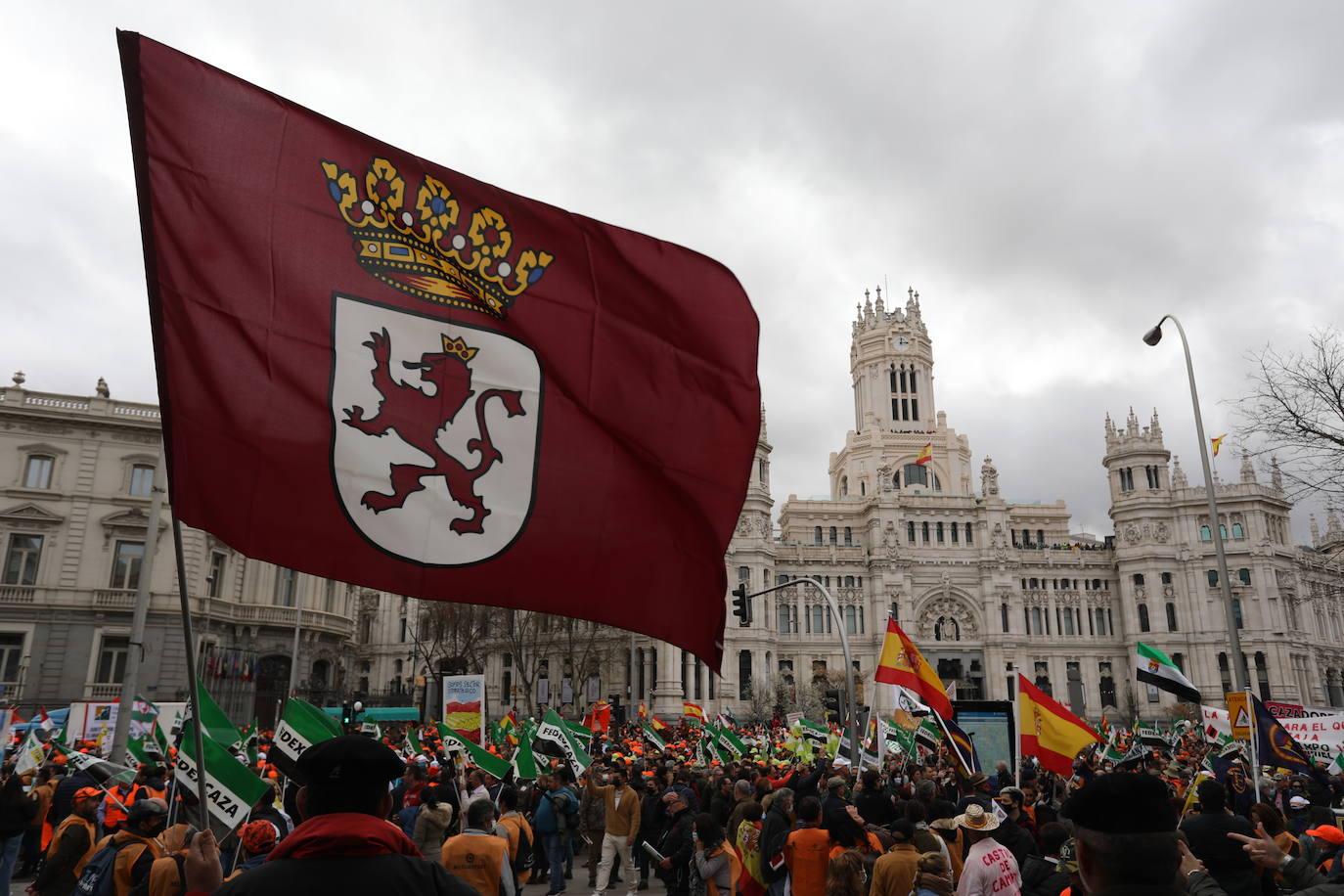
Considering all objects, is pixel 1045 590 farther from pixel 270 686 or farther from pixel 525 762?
pixel 525 762

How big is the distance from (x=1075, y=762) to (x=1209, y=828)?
16254mm

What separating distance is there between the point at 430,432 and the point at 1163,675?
1616 cm

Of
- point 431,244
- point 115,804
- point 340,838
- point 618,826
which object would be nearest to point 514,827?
point 618,826

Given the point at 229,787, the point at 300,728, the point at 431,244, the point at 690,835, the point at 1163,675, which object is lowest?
the point at 690,835

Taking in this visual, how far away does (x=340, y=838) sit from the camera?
2660 mm

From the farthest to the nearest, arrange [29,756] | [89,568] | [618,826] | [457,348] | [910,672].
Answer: [89,568]
[910,672]
[29,756]
[618,826]
[457,348]

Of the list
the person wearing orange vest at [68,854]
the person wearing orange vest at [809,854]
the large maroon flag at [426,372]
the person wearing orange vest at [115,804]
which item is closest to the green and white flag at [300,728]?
the person wearing orange vest at [68,854]

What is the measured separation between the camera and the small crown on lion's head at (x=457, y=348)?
5609mm

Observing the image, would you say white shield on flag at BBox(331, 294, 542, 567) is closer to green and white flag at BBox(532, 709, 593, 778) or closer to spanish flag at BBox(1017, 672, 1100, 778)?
spanish flag at BBox(1017, 672, 1100, 778)

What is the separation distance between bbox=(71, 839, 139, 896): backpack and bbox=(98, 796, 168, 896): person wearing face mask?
1.2 inches

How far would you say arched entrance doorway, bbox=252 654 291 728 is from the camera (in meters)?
43.1

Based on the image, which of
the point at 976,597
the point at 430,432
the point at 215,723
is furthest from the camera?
the point at 976,597

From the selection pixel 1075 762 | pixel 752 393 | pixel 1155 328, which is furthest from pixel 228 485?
pixel 1155 328

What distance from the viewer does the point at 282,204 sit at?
17.4 ft
